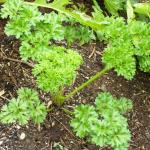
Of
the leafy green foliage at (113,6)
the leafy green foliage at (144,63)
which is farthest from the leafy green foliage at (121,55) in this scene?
the leafy green foliage at (113,6)

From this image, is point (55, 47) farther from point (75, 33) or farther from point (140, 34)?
point (140, 34)

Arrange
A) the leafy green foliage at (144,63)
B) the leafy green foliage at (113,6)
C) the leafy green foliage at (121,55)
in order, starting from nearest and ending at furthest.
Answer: the leafy green foliage at (121,55) → the leafy green foliage at (144,63) → the leafy green foliage at (113,6)

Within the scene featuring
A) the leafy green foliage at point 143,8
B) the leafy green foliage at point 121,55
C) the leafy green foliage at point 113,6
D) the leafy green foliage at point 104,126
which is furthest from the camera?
the leafy green foliage at point 113,6

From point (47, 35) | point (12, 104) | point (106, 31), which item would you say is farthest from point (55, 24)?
point (12, 104)

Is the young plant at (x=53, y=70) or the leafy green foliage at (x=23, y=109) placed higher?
the young plant at (x=53, y=70)

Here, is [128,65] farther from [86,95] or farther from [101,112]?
[86,95]

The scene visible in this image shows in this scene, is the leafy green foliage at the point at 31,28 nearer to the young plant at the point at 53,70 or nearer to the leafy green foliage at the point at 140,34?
the young plant at the point at 53,70

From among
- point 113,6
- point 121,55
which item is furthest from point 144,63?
point 113,6
